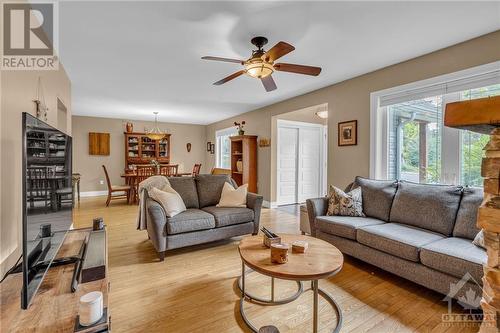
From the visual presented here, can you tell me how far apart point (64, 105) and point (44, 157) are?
2.80 m

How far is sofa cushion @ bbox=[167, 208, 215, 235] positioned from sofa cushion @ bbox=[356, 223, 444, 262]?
1705mm

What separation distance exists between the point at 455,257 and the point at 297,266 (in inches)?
48.5

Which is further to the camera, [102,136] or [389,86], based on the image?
[102,136]

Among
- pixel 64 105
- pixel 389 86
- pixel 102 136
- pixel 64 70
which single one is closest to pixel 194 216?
pixel 64 105

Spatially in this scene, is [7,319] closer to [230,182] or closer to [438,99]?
[230,182]

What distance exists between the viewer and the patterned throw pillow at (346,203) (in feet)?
9.78

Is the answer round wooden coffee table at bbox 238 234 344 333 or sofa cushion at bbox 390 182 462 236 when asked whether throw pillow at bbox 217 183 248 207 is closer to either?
round wooden coffee table at bbox 238 234 344 333

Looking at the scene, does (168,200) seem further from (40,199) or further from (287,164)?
(287,164)

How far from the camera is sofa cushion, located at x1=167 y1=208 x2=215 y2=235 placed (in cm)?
280

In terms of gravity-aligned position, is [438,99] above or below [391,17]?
below

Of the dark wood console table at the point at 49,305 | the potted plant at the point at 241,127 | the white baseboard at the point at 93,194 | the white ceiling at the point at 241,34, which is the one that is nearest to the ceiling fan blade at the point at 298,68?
the white ceiling at the point at 241,34

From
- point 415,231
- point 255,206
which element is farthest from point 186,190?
point 415,231

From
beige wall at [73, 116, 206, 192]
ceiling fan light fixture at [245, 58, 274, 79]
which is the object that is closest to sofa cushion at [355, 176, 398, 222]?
ceiling fan light fixture at [245, 58, 274, 79]

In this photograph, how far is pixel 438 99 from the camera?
9.59ft
